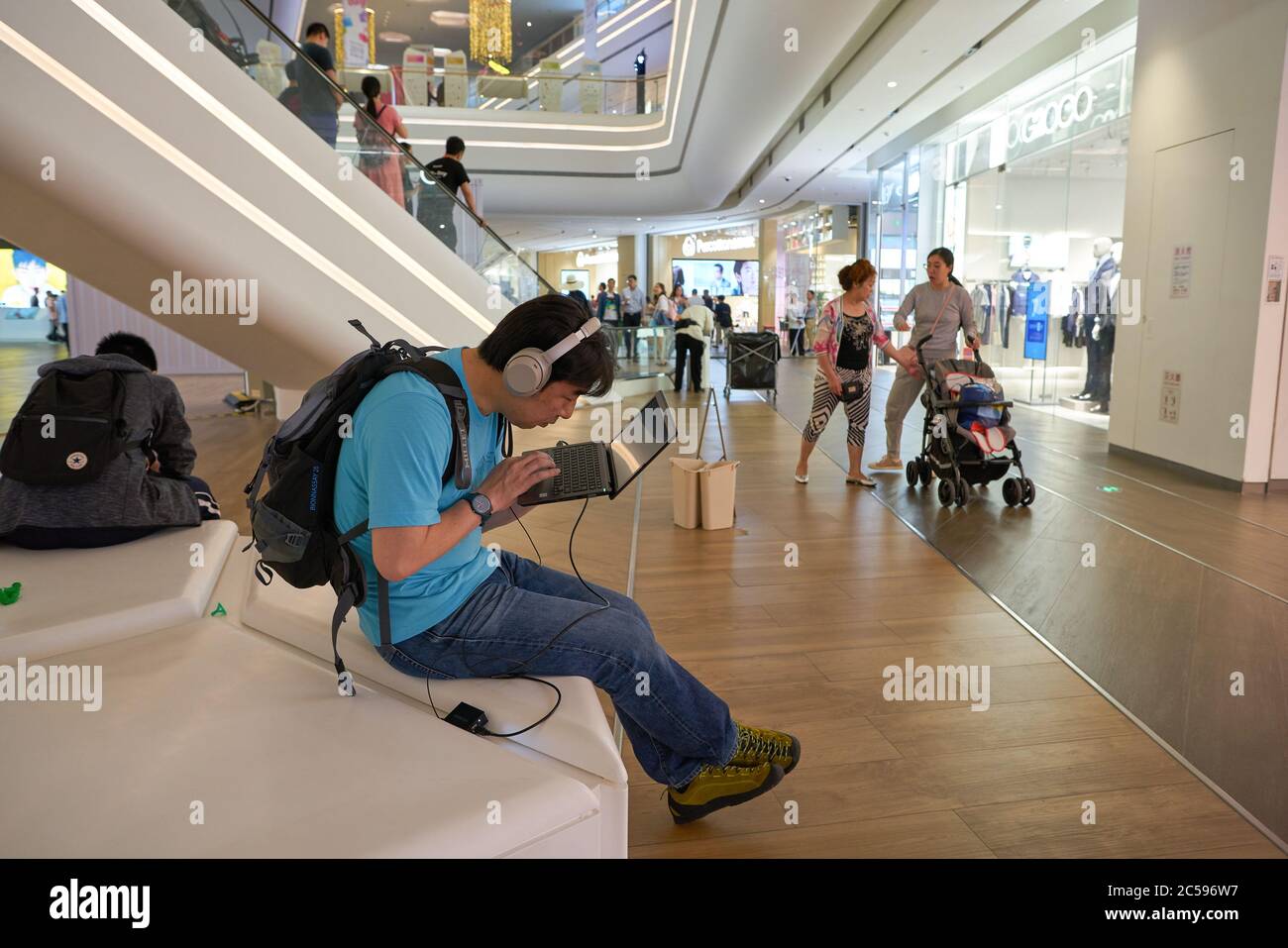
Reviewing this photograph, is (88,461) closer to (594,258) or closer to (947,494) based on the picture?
(947,494)

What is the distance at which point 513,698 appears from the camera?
192cm

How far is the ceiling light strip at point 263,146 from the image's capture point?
462 cm

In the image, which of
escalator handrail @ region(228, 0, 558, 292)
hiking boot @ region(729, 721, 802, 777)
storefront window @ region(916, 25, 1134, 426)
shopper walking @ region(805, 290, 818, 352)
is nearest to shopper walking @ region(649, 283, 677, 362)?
shopper walking @ region(805, 290, 818, 352)

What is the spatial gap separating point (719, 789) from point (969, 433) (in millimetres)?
3888

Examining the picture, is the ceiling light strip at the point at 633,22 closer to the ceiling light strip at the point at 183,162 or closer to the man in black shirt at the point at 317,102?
the man in black shirt at the point at 317,102

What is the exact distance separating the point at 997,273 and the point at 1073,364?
1919 millimetres

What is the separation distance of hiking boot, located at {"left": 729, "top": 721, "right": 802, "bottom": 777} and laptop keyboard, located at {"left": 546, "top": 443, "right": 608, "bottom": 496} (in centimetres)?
67

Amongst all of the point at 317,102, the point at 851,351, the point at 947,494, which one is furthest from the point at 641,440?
the point at 317,102

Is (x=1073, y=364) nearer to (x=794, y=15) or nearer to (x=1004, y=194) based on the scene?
(x=1004, y=194)

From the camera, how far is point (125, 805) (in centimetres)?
159
